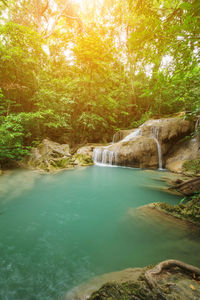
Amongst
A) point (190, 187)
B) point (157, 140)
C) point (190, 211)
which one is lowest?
point (190, 211)

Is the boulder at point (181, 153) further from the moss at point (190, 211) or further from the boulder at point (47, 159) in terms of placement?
the boulder at point (47, 159)

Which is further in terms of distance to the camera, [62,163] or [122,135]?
[122,135]

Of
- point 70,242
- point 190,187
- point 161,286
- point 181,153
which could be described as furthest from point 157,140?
point 161,286

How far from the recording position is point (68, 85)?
33.4 feet

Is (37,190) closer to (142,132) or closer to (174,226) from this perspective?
(174,226)

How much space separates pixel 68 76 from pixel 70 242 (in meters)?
11.9

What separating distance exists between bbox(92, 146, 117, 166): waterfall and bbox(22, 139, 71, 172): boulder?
240cm

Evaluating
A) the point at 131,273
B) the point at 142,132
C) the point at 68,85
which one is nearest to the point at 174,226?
the point at 131,273

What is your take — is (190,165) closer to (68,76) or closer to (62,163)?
(62,163)

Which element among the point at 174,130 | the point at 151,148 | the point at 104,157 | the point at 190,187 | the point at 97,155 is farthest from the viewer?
the point at 97,155

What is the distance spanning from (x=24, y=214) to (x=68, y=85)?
9677 millimetres

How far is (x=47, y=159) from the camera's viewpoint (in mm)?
7316

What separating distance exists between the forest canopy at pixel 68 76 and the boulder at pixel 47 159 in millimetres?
579

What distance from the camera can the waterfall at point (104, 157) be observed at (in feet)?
30.1
